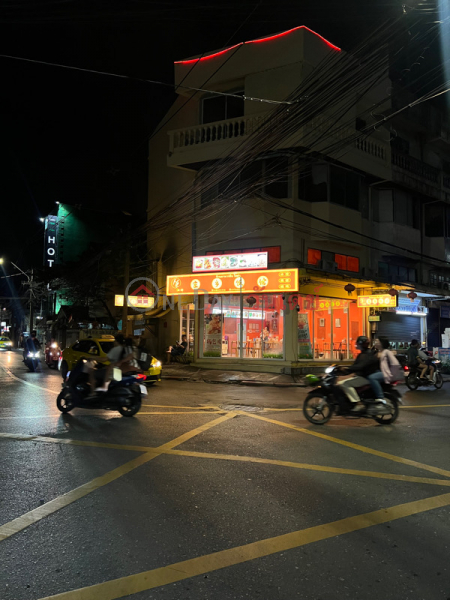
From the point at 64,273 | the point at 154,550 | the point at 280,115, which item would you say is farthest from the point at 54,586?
the point at 64,273

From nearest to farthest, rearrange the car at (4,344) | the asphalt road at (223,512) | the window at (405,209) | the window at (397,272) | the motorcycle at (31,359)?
the asphalt road at (223,512) < the motorcycle at (31,359) < the window at (397,272) < the window at (405,209) < the car at (4,344)

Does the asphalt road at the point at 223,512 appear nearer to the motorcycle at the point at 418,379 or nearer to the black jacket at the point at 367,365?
the black jacket at the point at 367,365

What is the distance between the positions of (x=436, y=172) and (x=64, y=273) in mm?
23481

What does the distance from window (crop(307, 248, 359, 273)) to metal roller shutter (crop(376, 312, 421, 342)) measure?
10.1 ft

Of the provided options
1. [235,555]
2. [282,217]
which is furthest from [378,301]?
[235,555]

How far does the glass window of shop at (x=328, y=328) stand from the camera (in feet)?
67.5

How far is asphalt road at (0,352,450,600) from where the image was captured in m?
3.23

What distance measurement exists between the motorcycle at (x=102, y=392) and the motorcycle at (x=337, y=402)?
11.2 feet

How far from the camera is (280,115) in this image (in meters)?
16.9

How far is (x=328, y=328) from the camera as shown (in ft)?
71.2

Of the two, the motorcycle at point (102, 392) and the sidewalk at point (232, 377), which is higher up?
the motorcycle at point (102, 392)

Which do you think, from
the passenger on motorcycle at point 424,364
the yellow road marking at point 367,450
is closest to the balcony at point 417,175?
the passenger on motorcycle at point 424,364

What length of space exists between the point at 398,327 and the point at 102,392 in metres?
18.0

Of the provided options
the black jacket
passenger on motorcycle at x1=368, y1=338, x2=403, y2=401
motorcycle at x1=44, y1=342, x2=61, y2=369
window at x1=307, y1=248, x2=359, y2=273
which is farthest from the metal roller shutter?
motorcycle at x1=44, y1=342, x2=61, y2=369
